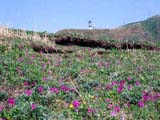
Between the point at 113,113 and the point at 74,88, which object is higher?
the point at 74,88

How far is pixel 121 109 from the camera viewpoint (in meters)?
9.20

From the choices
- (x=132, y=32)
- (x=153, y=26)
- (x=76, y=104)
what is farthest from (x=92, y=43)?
(x=153, y=26)

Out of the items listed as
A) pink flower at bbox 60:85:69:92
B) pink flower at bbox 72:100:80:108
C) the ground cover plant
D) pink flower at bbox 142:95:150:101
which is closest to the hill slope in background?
the ground cover plant

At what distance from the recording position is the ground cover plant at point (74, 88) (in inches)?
323

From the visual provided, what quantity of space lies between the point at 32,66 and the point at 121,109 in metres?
3.84

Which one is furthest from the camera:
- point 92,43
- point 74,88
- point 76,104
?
point 92,43

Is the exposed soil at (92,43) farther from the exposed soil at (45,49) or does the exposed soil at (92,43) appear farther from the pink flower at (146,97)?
the pink flower at (146,97)

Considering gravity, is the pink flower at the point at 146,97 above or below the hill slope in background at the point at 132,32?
below

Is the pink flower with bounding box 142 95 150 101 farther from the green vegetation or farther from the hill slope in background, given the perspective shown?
the green vegetation

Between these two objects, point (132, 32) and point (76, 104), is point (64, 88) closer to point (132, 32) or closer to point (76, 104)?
point (76, 104)

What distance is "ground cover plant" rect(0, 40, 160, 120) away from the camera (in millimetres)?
8212

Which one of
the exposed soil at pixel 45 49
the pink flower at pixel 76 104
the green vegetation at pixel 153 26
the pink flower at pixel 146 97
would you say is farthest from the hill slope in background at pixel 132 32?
the pink flower at pixel 76 104

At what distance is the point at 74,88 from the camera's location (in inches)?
388

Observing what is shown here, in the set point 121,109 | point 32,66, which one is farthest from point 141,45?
point 121,109
